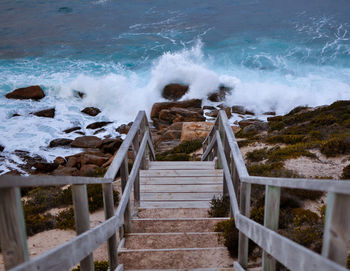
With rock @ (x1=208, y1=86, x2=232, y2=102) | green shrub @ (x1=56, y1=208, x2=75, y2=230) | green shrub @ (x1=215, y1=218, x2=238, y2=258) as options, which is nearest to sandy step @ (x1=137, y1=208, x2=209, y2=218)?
green shrub @ (x1=215, y1=218, x2=238, y2=258)

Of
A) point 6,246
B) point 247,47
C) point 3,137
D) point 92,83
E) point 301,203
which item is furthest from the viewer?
point 247,47

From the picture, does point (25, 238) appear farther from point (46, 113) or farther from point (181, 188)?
point (46, 113)

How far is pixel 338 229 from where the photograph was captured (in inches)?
43.6

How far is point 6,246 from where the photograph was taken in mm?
1091

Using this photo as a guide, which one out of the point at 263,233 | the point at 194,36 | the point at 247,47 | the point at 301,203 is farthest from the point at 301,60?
the point at 263,233

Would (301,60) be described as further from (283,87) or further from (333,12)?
(333,12)

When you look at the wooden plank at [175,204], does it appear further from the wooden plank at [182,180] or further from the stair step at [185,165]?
the stair step at [185,165]

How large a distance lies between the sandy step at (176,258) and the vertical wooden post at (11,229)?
209 cm

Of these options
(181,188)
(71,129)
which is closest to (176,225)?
(181,188)

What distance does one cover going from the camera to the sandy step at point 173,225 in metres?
3.98

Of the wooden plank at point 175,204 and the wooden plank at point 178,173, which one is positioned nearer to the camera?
the wooden plank at point 175,204

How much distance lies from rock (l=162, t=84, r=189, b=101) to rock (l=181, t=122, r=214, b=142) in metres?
12.0

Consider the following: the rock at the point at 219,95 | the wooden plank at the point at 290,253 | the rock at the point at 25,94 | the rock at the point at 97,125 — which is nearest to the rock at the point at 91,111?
the rock at the point at 97,125

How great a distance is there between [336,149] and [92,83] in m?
29.0
